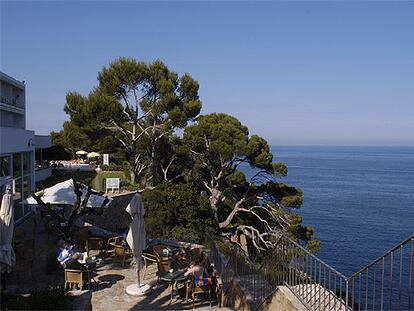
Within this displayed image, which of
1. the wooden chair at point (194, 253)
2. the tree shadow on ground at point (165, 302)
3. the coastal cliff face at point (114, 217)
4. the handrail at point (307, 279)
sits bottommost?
the coastal cliff face at point (114, 217)

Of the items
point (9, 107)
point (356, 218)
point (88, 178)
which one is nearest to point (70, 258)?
point (9, 107)

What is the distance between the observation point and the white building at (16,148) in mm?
14479

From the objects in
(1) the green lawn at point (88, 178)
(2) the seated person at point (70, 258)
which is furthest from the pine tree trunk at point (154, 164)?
(2) the seated person at point (70, 258)

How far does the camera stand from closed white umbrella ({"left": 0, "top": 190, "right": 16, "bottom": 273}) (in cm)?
682

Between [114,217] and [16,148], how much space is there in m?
7.25

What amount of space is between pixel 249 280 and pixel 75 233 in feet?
20.4

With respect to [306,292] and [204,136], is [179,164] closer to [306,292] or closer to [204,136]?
[204,136]

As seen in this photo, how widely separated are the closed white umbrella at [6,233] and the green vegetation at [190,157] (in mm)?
12739

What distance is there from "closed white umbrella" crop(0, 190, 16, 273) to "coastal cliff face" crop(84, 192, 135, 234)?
1234 cm

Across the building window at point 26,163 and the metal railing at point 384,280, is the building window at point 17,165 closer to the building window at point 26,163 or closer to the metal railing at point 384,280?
the building window at point 26,163

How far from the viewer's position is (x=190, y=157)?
2862 centimetres

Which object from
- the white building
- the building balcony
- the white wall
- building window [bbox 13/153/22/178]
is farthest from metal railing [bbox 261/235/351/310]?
the building balcony

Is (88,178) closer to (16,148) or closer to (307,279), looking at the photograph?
(16,148)

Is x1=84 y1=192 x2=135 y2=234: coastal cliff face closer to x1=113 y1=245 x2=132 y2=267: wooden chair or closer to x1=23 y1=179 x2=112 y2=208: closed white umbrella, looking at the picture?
x1=23 y1=179 x2=112 y2=208: closed white umbrella
